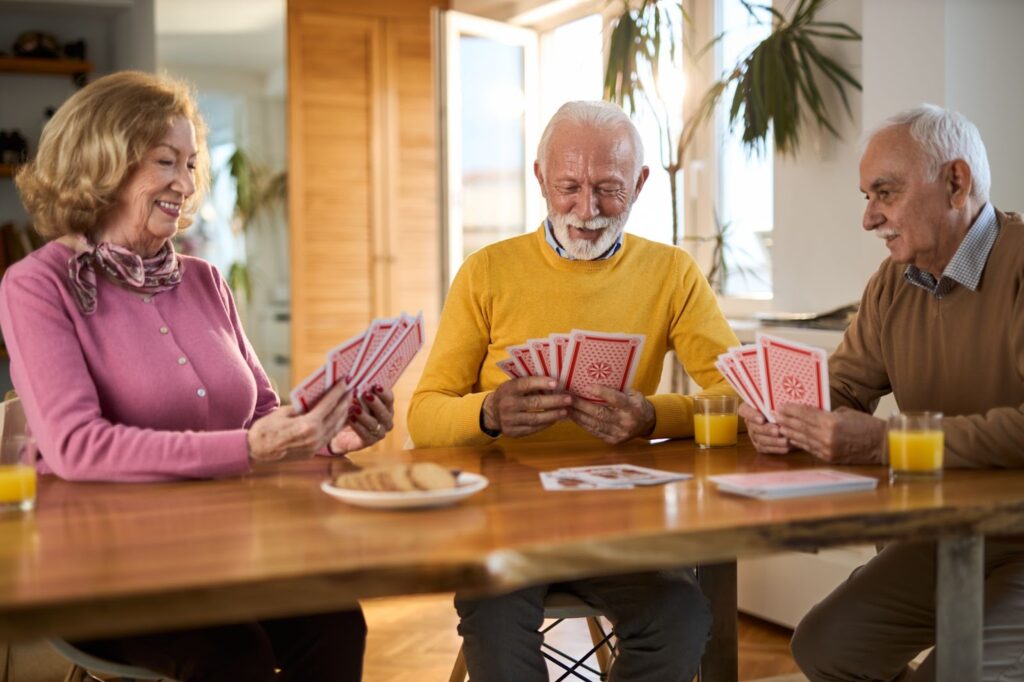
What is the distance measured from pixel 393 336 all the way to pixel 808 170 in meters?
2.75

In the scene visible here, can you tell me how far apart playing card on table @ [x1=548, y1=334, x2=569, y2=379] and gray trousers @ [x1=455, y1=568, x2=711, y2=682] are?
1.29 ft

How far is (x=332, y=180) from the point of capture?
656 cm

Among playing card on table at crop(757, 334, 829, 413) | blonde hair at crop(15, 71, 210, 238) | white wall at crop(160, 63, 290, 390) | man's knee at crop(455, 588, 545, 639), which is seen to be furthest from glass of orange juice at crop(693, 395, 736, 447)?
white wall at crop(160, 63, 290, 390)

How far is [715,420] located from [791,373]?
0.72ft

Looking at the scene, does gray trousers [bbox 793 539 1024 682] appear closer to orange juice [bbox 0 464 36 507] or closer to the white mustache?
the white mustache

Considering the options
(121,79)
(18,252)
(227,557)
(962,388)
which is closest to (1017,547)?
(962,388)

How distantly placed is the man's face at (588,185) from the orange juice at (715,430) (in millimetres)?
555

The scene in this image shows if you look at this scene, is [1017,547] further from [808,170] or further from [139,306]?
[808,170]

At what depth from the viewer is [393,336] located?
1929mm

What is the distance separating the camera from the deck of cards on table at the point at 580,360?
2.12 m

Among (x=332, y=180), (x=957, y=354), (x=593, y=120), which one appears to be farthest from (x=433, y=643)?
(x=332, y=180)

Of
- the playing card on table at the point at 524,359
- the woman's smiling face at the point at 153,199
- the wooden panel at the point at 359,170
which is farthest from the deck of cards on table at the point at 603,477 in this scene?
the wooden panel at the point at 359,170

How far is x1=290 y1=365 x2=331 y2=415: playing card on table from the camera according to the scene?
1.87 meters

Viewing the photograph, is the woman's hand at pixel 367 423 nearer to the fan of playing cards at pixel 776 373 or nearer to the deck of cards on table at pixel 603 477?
the deck of cards on table at pixel 603 477
